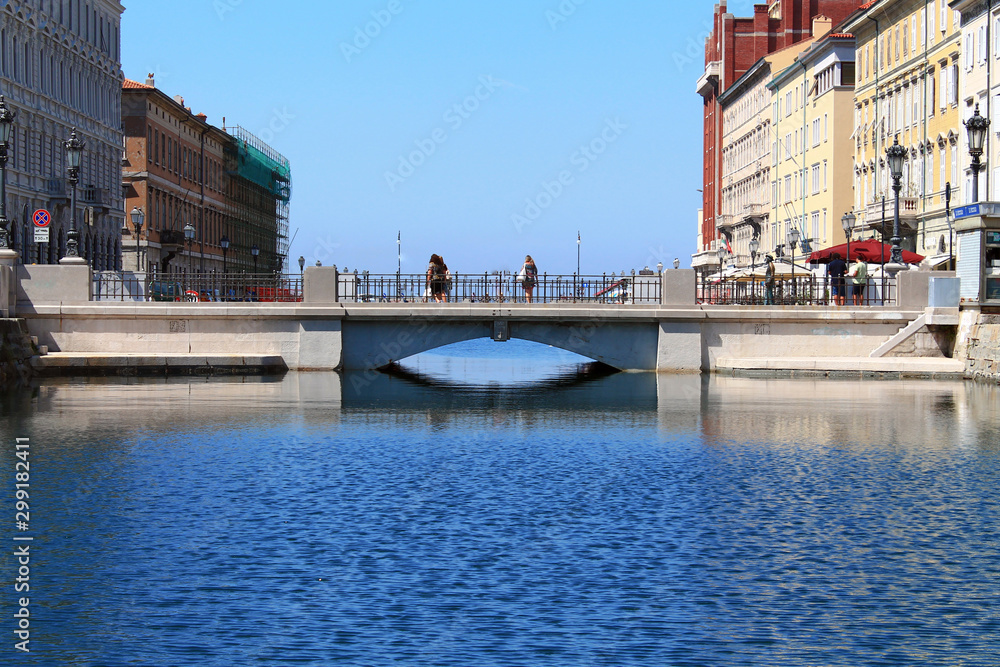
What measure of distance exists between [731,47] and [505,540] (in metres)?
103

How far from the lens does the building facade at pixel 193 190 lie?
8350 cm

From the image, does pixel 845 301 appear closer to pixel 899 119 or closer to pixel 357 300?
pixel 357 300

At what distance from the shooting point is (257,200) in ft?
396

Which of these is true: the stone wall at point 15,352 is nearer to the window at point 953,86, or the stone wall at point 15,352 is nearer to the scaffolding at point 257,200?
the window at point 953,86

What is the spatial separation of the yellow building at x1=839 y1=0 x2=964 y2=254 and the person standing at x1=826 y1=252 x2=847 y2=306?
1340cm

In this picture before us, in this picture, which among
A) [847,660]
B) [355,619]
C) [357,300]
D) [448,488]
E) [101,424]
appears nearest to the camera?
[847,660]

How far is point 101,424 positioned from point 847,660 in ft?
57.0

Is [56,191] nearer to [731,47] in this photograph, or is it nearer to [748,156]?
[748,156]

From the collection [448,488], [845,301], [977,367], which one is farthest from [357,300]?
[448,488]

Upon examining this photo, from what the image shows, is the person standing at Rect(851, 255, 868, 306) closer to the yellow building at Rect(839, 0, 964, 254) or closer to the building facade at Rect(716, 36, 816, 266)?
the yellow building at Rect(839, 0, 964, 254)

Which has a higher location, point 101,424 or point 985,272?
point 985,272

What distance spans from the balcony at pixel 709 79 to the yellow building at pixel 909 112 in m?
37.5

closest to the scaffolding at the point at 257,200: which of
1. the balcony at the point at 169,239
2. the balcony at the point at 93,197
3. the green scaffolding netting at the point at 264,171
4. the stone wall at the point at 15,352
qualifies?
the green scaffolding netting at the point at 264,171

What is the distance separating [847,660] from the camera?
10.2 meters
